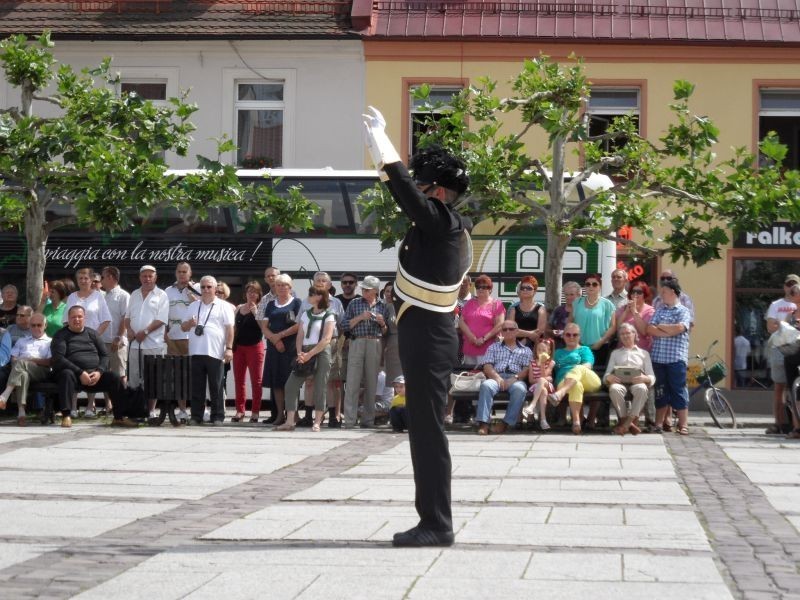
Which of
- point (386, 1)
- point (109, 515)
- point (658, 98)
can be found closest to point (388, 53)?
point (386, 1)

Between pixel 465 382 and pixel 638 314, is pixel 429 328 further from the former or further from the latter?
pixel 638 314

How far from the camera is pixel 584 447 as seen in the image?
558 inches

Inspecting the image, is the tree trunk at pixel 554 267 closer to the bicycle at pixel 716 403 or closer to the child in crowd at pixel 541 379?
the child in crowd at pixel 541 379

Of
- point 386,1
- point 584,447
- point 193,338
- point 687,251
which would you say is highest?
point 386,1

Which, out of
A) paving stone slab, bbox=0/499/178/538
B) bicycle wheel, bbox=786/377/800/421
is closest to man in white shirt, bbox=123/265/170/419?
bicycle wheel, bbox=786/377/800/421

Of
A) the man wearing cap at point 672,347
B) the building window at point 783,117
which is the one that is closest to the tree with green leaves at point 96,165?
the man wearing cap at point 672,347

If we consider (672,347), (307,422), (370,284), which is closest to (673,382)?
(672,347)

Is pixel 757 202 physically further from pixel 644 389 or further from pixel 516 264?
pixel 516 264

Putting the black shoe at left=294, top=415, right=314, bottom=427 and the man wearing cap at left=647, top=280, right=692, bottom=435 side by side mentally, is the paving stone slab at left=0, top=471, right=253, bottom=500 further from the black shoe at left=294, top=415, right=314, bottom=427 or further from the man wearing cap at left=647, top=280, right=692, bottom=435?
the man wearing cap at left=647, top=280, right=692, bottom=435

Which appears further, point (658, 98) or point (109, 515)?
point (658, 98)

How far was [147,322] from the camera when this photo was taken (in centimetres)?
1762

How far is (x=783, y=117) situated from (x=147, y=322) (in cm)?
1481

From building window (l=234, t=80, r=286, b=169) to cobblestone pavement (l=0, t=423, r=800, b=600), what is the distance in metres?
14.8

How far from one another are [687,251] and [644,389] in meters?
2.38
